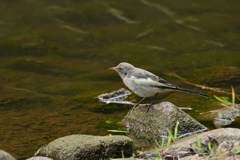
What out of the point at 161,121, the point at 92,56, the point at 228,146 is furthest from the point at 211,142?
the point at 92,56

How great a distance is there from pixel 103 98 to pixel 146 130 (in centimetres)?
178

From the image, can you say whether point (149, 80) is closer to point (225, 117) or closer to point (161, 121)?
point (161, 121)

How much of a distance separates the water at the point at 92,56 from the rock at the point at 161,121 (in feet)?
1.35

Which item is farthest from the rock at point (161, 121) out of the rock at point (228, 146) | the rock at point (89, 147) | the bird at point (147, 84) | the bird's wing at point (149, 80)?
the rock at point (228, 146)

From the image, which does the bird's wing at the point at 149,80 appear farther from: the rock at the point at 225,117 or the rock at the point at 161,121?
the rock at the point at 225,117

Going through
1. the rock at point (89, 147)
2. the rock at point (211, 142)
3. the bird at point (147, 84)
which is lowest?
the rock at point (89, 147)

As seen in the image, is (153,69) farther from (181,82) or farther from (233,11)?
(233,11)

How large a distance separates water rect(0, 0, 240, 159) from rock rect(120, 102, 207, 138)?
0.41 metres

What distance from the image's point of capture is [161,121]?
227 inches

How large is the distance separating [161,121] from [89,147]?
1435 mm

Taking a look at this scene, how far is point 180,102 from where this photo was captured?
284 inches

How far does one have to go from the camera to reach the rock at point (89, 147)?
15.9 feet

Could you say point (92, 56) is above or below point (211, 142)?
above

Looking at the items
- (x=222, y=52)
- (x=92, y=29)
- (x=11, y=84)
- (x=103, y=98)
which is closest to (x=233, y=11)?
(x=222, y=52)
